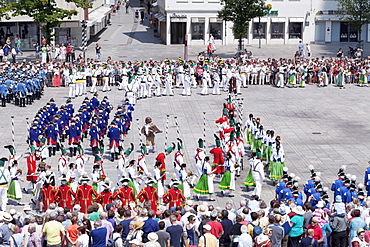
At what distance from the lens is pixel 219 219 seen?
16422mm

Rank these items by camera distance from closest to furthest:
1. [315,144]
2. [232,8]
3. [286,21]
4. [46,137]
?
[46,137]
[315,144]
[232,8]
[286,21]

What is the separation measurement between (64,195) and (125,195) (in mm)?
1868

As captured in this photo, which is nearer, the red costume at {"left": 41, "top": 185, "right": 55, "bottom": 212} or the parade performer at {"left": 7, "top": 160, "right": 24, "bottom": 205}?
the red costume at {"left": 41, "top": 185, "right": 55, "bottom": 212}

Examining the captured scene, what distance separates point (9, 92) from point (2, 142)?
8132 mm

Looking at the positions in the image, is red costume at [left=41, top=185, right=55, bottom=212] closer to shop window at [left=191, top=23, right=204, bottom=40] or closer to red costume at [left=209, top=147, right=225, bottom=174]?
red costume at [left=209, top=147, right=225, bottom=174]

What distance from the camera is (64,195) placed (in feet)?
65.4

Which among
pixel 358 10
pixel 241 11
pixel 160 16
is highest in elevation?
pixel 358 10

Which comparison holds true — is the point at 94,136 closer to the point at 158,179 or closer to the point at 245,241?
the point at 158,179

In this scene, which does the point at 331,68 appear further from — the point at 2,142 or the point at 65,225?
the point at 65,225

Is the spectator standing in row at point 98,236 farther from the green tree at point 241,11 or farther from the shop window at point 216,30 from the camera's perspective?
the shop window at point 216,30

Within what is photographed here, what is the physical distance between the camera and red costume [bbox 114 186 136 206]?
63.1ft

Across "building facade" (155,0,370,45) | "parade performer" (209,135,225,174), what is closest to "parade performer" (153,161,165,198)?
"parade performer" (209,135,225,174)

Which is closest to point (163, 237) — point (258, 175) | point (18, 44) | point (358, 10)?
point (258, 175)

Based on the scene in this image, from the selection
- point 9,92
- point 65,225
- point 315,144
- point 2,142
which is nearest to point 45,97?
point 9,92
